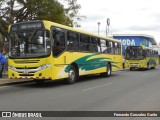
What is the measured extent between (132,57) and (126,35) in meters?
41.3

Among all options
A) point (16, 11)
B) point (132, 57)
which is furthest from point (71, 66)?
point (132, 57)

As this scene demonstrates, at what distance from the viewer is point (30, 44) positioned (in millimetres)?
15969

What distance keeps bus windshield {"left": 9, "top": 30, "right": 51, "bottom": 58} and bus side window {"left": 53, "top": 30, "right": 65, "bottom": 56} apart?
50 centimetres

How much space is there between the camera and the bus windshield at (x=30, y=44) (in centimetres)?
1570

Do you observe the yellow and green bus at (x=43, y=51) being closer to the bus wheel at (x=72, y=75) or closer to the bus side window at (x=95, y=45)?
the bus wheel at (x=72, y=75)

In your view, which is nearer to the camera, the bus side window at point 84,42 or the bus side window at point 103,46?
the bus side window at point 84,42

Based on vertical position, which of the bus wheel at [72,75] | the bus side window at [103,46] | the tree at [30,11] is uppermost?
the tree at [30,11]

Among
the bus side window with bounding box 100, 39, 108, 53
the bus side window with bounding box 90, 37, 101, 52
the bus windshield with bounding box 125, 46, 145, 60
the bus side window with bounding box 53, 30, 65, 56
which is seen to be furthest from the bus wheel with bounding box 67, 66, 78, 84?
the bus windshield with bounding box 125, 46, 145, 60

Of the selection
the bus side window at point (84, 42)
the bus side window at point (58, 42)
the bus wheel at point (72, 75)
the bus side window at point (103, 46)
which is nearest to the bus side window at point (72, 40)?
the bus side window at point (58, 42)

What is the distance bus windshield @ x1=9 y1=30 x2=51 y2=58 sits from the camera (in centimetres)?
1570

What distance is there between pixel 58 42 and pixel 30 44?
4.68 feet

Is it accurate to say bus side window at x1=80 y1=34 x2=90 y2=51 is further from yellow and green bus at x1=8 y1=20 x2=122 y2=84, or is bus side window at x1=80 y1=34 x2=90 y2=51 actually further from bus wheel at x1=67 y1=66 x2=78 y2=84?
bus wheel at x1=67 y1=66 x2=78 y2=84

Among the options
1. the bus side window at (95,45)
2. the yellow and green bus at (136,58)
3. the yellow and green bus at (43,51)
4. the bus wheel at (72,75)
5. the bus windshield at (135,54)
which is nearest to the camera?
the yellow and green bus at (43,51)

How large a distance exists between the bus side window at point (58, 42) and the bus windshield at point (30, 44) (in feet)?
1.63
